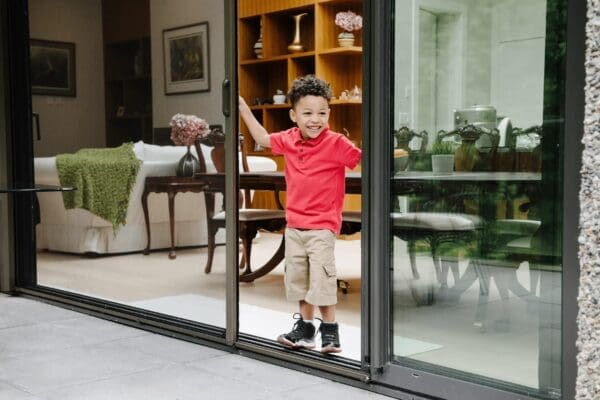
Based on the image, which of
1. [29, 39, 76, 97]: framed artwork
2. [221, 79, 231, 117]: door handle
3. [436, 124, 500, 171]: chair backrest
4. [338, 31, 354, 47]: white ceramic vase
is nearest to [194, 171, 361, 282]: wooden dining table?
[221, 79, 231, 117]: door handle

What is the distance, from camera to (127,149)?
3842mm

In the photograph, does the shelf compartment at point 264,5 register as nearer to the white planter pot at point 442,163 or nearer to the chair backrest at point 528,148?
the white planter pot at point 442,163

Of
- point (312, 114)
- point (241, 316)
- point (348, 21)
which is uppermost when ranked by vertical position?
point (348, 21)

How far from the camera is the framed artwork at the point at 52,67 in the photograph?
13.7 feet

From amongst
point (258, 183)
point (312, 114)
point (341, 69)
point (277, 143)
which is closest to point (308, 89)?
point (312, 114)

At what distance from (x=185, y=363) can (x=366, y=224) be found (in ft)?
3.05

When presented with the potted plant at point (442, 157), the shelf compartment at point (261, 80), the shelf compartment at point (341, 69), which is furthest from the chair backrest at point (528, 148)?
the shelf compartment at point (261, 80)

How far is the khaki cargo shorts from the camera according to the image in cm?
289

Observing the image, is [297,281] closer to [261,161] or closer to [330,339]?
[330,339]

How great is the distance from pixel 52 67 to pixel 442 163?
8.81 feet

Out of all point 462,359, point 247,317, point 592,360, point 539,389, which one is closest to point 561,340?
point 539,389

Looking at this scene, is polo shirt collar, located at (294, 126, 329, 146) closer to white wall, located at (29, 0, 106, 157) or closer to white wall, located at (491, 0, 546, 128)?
white wall, located at (491, 0, 546, 128)

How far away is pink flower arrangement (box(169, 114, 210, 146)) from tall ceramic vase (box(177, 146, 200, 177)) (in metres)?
0.05

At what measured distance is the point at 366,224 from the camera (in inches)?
100
